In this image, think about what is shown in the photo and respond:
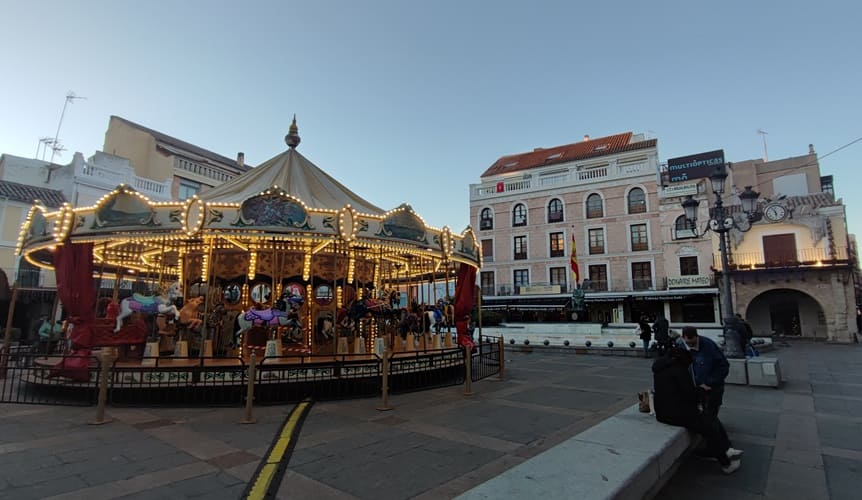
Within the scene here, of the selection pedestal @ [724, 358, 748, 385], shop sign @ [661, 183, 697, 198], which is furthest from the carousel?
shop sign @ [661, 183, 697, 198]

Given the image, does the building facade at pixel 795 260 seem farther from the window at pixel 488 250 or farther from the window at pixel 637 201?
the window at pixel 488 250

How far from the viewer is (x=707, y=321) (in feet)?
98.5

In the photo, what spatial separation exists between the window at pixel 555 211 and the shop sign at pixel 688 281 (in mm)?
9092

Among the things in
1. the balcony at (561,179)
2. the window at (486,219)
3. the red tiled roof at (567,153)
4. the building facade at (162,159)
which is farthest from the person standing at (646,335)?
the building facade at (162,159)

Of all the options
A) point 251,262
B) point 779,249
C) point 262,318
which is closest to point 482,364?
point 262,318

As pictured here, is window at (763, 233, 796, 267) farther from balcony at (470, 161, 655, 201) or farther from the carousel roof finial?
the carousel roof finial

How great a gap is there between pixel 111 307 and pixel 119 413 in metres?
4.31

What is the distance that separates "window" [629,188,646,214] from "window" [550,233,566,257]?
5473 mm

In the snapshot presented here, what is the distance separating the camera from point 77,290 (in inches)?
397

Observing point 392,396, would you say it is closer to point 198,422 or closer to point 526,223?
point 198,422

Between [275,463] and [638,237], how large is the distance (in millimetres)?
32194

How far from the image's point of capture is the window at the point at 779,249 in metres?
28.0

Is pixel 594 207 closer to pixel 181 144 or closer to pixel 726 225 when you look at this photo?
pixel 726 225

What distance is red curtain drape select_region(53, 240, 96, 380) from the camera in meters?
9.84
